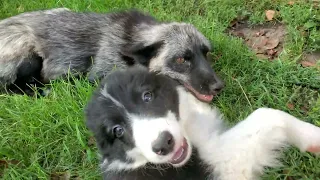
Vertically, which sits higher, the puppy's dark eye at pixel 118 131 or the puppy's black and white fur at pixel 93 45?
the puppy's dark eye at pixel 118 131

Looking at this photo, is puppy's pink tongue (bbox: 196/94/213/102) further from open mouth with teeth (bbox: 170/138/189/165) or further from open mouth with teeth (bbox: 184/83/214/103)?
open mouth with teeth (bbox: 170/138/189/165)

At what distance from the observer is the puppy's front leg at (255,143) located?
318 centimetres

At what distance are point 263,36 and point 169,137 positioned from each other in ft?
10.0

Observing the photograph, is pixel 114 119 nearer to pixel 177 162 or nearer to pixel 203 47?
pixel 177 162

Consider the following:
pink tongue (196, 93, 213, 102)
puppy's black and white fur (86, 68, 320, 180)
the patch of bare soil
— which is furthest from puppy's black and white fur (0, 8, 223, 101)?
puppy's black and white fur (86, 68, 320, 180)

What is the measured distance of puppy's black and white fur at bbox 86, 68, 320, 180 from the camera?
10.1 feet

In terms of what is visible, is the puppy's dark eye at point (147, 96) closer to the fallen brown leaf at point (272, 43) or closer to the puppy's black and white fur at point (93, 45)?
the puppy's black and white fur at point (93, 45)

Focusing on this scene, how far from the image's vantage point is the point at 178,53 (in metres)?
5.17

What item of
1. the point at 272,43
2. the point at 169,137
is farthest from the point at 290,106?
the point at 169,137

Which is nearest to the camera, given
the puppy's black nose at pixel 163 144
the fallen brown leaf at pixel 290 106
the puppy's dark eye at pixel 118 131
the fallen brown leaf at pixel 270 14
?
the puppy's black nose at pixel 163 144

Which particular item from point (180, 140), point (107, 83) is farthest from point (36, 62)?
point (180, 140)

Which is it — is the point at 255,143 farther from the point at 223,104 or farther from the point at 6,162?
the point at 6,162

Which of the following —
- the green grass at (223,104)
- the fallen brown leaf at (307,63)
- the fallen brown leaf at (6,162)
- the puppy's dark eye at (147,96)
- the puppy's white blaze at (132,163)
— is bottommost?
the fallen brown leaf at (6,162)

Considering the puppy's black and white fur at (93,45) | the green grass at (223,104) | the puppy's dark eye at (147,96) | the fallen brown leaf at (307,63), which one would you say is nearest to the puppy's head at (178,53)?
the puppy's black and white fur at (93,45)
